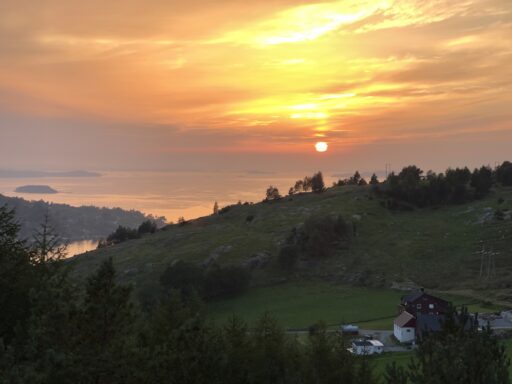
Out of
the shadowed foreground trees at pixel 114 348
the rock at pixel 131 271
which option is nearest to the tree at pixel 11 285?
the shadowed foreground trees at pixel 114 348

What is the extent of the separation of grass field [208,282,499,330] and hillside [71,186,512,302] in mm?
3768

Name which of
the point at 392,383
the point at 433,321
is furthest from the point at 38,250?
the point at 433,321

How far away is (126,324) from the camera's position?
18188 millimetres

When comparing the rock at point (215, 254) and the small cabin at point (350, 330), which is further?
the rock at point (215, 254)

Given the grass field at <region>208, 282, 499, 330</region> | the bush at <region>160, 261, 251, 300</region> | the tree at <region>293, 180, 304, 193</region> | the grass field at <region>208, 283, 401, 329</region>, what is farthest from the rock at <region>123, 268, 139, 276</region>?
the tree at <region>293, 180, 304, 193</region>

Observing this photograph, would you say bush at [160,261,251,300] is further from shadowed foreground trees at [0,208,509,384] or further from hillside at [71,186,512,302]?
shadowed foreground trees at [0,208,509,384]

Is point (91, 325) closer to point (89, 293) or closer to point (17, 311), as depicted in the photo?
point (89, 293)

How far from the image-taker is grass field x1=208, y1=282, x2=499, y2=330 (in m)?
67.4

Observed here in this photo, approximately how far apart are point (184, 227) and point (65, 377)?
13005 cm

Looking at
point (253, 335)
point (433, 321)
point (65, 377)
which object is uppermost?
Result: point (65, 377)

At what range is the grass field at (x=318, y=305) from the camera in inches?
2655

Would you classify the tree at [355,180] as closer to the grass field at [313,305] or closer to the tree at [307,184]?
the tree at [307,184]

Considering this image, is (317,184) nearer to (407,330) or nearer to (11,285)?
(407,330)

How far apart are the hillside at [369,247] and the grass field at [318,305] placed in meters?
3.77
